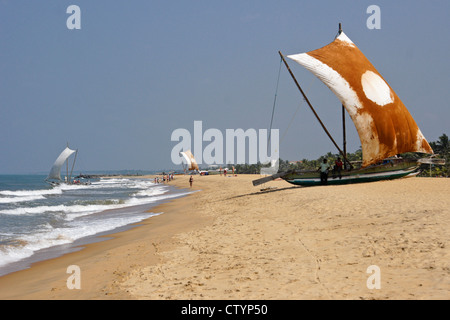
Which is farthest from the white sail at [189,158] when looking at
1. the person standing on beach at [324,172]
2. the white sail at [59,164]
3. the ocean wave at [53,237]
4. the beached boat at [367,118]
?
the ocean wave at [53,237]

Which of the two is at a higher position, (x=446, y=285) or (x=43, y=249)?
(x=446, y=285)

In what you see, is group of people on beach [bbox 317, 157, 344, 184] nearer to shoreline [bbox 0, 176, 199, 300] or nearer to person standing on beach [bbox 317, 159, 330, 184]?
person standing on beach [bbox 317, 159, 330, 184]

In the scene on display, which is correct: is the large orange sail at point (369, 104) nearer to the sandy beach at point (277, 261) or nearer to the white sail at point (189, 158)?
the sandy beach at point (277, 261)

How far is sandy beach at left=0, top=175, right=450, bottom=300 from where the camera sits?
587cm

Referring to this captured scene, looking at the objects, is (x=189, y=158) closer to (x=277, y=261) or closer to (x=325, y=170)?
(x=325, y=170)

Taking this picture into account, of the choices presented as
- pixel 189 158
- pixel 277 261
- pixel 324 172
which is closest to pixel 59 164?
pixel 189 158

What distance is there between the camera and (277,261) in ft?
25.2

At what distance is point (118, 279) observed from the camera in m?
7.59

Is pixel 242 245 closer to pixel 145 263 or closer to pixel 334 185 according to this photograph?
pixel 145 263

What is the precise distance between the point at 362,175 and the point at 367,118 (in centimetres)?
378

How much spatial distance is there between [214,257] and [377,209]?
22.1 ft

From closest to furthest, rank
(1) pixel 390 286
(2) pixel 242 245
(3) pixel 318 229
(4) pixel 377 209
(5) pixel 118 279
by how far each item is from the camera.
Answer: (1) pixel 390 286 → (5) pixel 118 279 → (2) pixel 242 245 → (3) pixel 318 229 → (4) pixel 377 209
